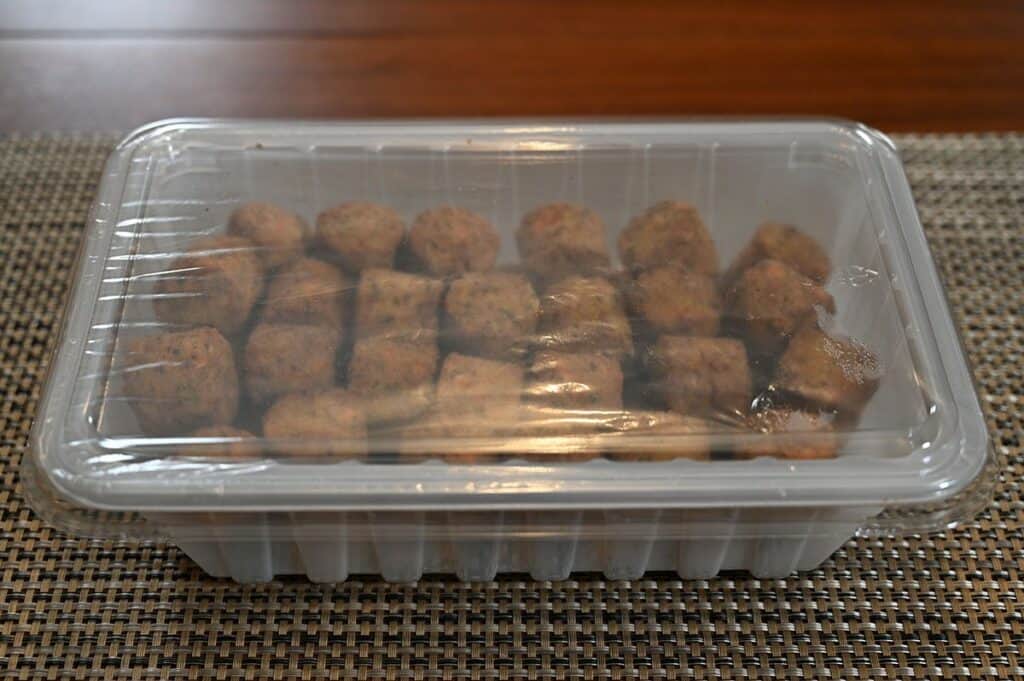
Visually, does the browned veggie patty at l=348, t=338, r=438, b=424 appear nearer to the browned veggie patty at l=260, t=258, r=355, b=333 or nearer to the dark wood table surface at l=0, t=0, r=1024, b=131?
the browned veggie patty at l=260, t=258, r=355, b=333

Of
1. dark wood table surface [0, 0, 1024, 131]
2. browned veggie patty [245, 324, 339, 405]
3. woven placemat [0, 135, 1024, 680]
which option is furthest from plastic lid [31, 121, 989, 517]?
dark wood table surface [0, 0, 1024, 131]

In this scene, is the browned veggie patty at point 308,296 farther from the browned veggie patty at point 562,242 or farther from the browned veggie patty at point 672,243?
the browned veggie patty at point 672,243

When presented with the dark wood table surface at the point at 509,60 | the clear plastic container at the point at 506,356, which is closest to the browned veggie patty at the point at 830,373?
the clear plastic container at the point at 506,356

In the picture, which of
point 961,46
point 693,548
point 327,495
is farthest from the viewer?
point 961,46

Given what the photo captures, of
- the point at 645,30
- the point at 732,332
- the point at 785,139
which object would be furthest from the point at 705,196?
the point at 645,30

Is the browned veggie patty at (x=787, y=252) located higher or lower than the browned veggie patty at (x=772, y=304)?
higher

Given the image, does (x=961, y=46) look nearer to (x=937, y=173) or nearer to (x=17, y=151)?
(x=937, y=173)
